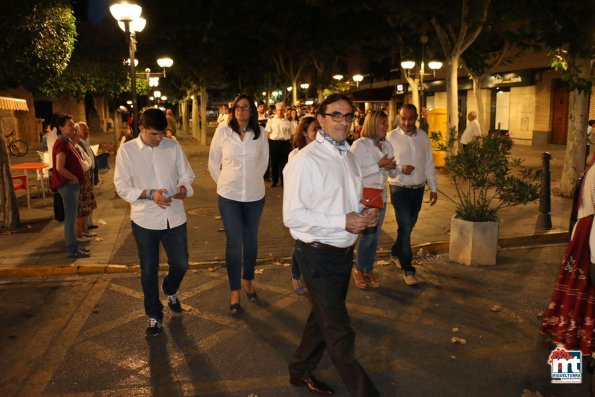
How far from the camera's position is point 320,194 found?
3164 mm

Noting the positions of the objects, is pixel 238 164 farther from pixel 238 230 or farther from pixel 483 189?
pixel 483 189

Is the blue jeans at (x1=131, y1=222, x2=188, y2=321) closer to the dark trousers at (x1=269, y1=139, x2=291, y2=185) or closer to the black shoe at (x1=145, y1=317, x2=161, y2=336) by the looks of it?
the black shoe at (x1=145, y1=317, x2=161, y2=336)

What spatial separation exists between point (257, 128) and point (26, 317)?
2.92 m

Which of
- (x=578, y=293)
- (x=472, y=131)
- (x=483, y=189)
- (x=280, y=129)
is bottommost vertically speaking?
(x=578, y=293)

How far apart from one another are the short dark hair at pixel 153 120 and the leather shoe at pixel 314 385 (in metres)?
2.32

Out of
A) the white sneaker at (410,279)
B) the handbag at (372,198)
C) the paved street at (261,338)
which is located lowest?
the paved street at (261,338)

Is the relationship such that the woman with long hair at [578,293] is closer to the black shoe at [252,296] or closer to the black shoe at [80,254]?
the black shoe at [252,296]

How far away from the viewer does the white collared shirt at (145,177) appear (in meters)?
4.63

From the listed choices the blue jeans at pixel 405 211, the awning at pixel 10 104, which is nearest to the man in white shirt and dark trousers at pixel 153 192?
the blue jeans at pixel 405 211

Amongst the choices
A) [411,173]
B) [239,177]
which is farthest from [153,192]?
[411,173]

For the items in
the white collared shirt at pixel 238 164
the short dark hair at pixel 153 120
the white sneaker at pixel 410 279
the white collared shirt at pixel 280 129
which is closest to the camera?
the short dark hair at pixel 153 120

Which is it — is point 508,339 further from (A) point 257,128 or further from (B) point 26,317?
(B) point 26,317

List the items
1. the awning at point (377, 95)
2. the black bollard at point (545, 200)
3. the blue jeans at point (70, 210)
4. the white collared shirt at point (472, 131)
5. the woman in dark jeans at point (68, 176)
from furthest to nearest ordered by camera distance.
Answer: the awning at point (377, 95) → the white collared shirt at point (472, 131) → the black bollard at point (545, 200) → the blue jeans at point (70, 210) → the woman in dark jeans at point (68, 176)

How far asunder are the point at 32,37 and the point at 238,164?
270 inches
